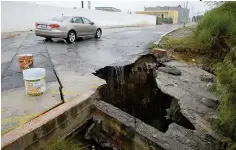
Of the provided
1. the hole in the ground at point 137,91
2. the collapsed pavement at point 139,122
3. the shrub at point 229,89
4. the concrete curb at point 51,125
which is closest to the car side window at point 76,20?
the hole in the ground at point 137,91

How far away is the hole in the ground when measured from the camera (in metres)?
5.61

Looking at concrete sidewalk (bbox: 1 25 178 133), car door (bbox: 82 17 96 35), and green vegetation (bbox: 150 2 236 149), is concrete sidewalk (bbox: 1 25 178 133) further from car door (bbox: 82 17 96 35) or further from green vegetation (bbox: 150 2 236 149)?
car door (bbox: 82 17 96 35)

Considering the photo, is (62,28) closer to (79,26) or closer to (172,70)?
(79,26)

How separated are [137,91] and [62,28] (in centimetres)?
564

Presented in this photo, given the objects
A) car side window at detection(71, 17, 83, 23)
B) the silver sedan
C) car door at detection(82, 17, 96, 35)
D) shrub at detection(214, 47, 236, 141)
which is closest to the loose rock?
shrub at detection(214, 47, 236, 141)

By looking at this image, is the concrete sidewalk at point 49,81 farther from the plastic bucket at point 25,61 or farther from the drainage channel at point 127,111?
the drainage channel at point 127,111

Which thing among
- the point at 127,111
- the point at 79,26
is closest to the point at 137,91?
the point at 127,111

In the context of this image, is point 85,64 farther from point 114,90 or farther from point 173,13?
point 173,13

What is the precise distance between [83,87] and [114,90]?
189 centimetres

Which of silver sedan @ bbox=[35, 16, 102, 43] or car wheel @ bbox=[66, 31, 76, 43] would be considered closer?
silver sedan @ bbox=[35, 16, 102, 43]

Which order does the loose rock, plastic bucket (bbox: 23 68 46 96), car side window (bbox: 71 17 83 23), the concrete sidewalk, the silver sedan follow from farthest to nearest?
car side window (bbox: 71 17 83 23) → the silver sedan → the loose rock → plastic bucket (bbox: 23 68 46 96) → the concrete sidewalk

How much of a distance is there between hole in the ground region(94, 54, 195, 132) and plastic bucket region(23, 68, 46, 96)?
1831mm

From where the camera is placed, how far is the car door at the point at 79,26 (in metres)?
10.7

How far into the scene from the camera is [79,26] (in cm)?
1095
